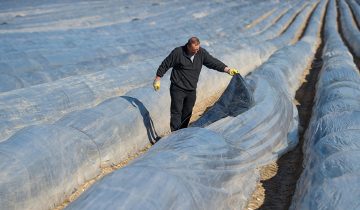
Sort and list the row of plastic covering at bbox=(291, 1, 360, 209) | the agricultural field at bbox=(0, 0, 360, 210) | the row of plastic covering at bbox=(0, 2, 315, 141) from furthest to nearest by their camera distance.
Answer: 1. the row of plastic covering at bbox=(0, 2, 315, 141)
2. the agricultural field at bbox=(0, 0, 360, 210)
3. the row of plastic covering at bbox=(291, 1, 360, 209)

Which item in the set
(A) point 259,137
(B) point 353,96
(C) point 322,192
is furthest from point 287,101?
(C) point 322,192

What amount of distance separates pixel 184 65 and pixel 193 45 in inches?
15.0

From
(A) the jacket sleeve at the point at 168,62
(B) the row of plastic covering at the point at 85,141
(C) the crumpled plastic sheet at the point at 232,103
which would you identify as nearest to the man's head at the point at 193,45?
(A) the jacket sleeve at the point at 168,62

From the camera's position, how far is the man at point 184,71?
6.92 m

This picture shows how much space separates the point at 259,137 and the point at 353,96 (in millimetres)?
2061

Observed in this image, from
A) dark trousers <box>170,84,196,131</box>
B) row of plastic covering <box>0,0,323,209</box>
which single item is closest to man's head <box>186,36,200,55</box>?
dark trousers <box>170,84,196,131</box>

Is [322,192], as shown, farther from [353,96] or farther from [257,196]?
[353,96]

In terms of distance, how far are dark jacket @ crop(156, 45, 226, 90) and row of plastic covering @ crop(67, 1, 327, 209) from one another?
0.57 m

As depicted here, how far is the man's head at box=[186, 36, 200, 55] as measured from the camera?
263 inches

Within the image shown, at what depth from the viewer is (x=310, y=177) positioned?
16.7ft

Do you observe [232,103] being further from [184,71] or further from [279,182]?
[279,182]

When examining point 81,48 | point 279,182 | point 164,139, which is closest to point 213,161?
point 164,139

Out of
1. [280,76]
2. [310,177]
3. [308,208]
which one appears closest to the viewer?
[308,208]

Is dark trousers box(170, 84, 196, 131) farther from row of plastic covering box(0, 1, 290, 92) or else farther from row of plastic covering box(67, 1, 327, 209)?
row of plastic covering box(0, 1, 290, 92)
